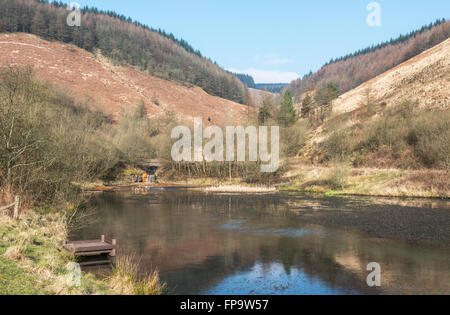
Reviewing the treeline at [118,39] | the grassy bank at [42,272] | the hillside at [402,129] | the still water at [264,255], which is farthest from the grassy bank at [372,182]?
the treeline at [118,39]

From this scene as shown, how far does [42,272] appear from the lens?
10812mm

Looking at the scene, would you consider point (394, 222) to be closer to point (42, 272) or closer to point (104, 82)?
point (42, 272)

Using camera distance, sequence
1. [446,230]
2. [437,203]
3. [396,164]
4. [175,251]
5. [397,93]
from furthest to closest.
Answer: [397,93] < [396,164] < [437,203] < [446,230] < [175,251]

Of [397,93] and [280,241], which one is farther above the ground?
[397,93]

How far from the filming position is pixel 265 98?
85875mm

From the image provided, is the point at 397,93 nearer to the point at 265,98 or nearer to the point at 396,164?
the point at 265,98

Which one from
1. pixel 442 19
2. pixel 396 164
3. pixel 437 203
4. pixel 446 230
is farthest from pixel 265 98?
pixel 442 19

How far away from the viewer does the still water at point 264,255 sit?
12.8m

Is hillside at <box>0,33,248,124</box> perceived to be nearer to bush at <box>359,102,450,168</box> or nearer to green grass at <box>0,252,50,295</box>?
bush at <box>359,102,450,168</box>

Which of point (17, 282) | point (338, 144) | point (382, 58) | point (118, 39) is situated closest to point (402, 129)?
point (338, 144)

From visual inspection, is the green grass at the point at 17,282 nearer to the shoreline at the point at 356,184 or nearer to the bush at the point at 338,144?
the shoreline at the point at 356,184
